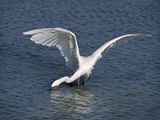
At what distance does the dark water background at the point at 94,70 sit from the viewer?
18.7 meters

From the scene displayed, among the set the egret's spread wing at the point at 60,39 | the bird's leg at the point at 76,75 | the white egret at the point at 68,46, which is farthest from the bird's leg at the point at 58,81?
the egret's spread wing at the point at 60,39

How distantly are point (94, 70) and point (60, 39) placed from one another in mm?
2137

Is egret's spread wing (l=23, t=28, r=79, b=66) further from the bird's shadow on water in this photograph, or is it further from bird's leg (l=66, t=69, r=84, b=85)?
the bird's shadow on water

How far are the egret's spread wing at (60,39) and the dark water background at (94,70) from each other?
35.7 inches

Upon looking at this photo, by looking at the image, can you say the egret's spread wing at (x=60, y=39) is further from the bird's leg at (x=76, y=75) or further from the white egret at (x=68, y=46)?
the bird's leg at (x=76, y=75)

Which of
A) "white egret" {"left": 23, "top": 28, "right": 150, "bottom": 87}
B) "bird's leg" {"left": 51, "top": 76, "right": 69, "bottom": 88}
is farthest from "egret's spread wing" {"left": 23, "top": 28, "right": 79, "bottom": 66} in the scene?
"bird's leg" {"left": 51, "top": 76, "right": 69, "bottom": 88}

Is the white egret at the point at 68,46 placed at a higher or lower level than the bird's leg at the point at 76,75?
higher

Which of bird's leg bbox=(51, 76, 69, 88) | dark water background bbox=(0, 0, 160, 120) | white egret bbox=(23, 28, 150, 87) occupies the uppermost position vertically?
white egret bbox=(23, 28, 150, 87)

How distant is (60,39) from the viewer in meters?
20.1

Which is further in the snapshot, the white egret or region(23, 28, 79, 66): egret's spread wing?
the white egret

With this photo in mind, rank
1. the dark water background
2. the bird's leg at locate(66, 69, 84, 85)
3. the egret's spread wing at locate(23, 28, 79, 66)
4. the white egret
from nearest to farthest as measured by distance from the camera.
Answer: the dark water background < the egret's spread wing at locate(23, 28, 79, 66) < the white egret < the bird's leg at locate(66, 69, 84, 85)

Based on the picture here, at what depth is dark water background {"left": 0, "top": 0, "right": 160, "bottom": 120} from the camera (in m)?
18.7

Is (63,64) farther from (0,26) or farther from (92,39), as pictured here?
(0,26)

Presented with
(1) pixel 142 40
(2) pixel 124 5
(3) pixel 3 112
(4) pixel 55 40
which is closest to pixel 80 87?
(4) pixel 55 40
